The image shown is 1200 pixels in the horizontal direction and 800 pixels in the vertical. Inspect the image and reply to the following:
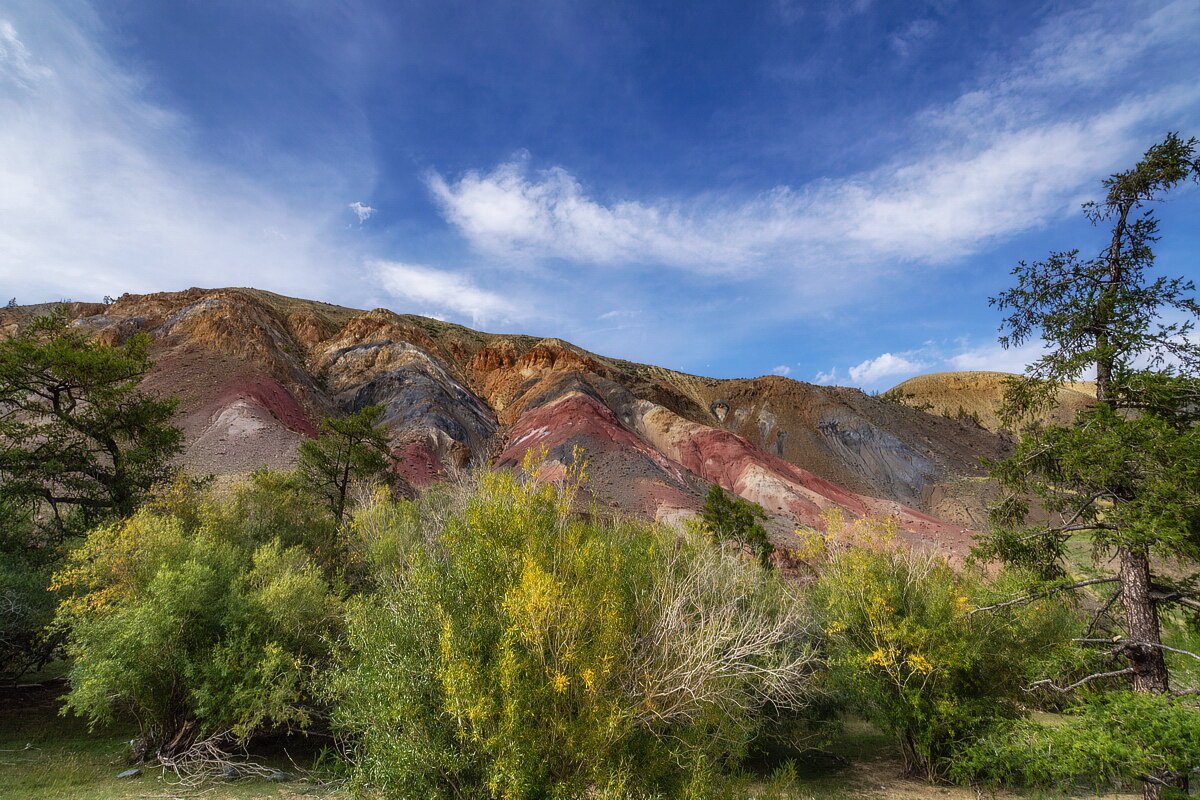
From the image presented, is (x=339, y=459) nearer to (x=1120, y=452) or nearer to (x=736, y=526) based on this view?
(x=736, y=526)

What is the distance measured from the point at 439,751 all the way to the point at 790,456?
7070 cm

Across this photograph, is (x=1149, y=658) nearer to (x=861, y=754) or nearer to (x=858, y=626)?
(x=858, y=626)

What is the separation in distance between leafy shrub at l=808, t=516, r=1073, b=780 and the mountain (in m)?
27.5

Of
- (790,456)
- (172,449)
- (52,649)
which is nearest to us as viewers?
(52,649)

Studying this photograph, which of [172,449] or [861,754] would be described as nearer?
[861,754]

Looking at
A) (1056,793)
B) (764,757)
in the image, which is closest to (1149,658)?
(1056,793)

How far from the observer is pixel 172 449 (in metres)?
21.8

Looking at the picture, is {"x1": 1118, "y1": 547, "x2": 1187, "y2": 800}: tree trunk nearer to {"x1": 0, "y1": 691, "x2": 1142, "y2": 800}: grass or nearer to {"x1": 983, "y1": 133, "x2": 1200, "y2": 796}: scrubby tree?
{"x1": 983, "y1": 133, "x2": 1200, "y2": 796}: scrubby tree

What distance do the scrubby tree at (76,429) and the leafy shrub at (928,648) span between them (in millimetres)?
24779

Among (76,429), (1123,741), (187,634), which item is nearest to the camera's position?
→ (1123,741)

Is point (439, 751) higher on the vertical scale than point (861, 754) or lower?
higher

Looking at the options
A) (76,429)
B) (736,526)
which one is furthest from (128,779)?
(736,526)

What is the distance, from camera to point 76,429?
64.0 feet

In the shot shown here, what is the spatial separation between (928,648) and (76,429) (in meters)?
28.9
